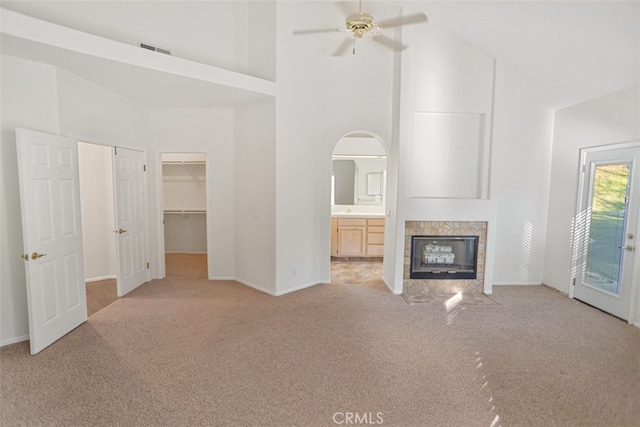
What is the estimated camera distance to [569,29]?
325cm

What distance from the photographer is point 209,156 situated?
4.97 metres

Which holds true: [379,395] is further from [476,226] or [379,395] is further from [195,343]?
[476,226]

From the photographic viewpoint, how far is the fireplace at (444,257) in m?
4.68

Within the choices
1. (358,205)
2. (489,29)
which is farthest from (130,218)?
(489,29)

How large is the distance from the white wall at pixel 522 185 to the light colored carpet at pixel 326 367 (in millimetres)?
982

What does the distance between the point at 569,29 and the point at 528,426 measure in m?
3.73

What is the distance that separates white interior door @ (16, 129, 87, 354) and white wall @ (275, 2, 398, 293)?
2.30 metres

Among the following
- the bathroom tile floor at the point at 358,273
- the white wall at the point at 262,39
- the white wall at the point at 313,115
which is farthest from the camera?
the bathroom tile floor at the point at 358,273

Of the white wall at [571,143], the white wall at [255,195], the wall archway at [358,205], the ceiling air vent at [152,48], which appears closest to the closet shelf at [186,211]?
the white wall at [255,195]

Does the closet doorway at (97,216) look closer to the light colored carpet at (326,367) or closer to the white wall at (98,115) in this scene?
the white wall at (98,115)

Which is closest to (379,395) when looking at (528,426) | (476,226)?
(528,426)

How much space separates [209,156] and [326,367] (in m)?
3.66

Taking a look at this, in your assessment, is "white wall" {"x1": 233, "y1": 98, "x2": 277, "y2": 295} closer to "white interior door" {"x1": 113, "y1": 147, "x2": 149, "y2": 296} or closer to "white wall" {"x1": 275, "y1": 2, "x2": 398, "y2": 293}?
"white wall" {"x1": 275, "y1": 2, "x2": 398, "y2": 293}

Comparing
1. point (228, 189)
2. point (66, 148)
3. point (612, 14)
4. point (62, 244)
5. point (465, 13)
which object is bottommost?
point (62, 244)
